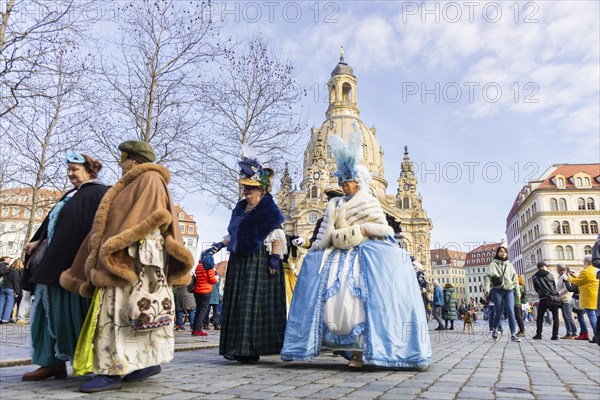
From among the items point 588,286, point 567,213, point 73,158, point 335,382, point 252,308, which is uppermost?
point 567,213

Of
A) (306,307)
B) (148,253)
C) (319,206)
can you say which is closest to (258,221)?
(306,307)

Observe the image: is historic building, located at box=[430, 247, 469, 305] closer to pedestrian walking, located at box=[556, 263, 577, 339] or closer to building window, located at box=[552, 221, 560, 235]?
building window, located at box=[552, 221, 560, 235]

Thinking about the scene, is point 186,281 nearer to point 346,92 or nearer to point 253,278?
point 253,278

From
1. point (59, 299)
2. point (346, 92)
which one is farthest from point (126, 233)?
point (346, 92)

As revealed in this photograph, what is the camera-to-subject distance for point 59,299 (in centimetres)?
410

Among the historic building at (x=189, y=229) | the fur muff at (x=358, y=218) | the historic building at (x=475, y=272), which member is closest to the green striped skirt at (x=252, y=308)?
the fur muff at (x=358, y=218)

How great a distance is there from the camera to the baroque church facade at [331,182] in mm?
79938

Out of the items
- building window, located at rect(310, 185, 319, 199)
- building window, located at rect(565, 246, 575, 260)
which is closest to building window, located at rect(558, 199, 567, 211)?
building window, located at rect(565, 246, 575, 260)

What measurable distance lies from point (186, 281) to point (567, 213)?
6348cm

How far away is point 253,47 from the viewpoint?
17.9 m

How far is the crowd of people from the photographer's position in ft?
12.1

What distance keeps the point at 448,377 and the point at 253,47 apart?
51.9 ft

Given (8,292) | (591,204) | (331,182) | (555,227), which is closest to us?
(8,292)

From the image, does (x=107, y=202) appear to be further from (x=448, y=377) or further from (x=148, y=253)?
(x=448, y=377)
